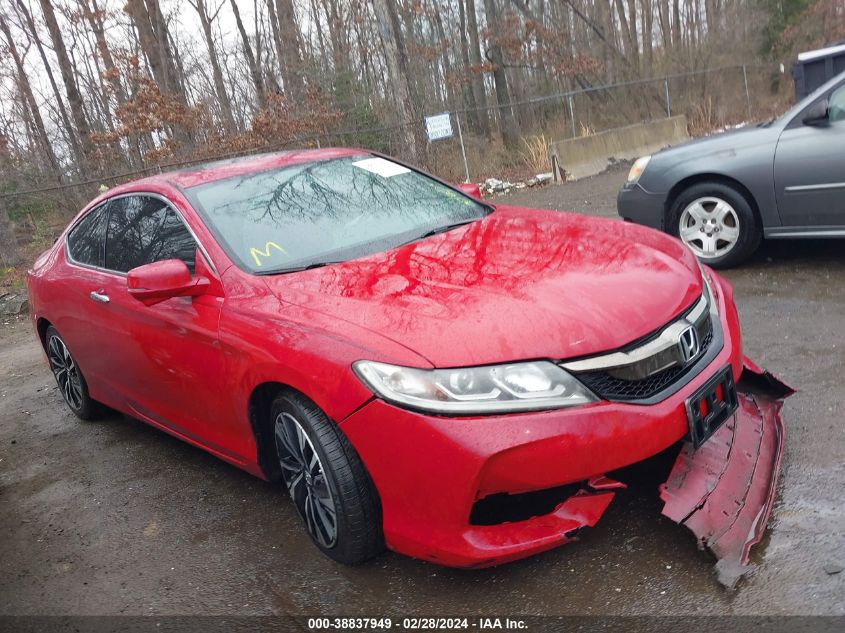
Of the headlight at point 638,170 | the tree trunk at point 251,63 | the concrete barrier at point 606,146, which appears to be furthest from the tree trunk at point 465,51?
the headlight at point 638,170

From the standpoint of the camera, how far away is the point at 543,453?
7.79ft

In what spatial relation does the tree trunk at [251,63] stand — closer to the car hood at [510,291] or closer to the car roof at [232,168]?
the car roof at [232,168]

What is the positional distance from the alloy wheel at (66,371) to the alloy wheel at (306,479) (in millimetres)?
2542

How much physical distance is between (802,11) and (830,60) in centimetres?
1637

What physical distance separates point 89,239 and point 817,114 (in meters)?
4.91

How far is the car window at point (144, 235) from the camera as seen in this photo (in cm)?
364

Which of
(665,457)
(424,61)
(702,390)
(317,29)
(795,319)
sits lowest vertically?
(795,319)

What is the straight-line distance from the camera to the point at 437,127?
14836 mm

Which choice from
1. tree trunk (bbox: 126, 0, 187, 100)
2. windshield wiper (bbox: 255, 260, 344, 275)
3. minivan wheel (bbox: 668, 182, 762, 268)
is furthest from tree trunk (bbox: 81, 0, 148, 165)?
windshield wiper (bbox: 255, 260, 344, 275)

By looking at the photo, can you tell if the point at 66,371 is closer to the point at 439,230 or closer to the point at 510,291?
the point at 439,230

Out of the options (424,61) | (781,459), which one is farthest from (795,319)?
(424,61)

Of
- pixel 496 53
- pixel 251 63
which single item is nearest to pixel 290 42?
pixel 251 63

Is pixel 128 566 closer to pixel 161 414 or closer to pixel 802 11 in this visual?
pixel 161 414

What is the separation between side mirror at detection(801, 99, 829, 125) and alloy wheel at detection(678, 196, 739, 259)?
0.80 metres
